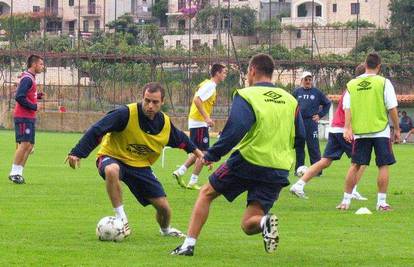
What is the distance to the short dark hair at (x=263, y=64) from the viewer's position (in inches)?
400

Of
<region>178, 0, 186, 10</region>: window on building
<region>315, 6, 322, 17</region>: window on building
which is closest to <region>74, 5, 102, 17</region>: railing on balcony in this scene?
<region>178, 0, 186, 10</region>: window on building

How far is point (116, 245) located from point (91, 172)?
11.3 metres

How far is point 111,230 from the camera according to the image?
1115 centimetres

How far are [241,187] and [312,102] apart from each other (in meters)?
10.7

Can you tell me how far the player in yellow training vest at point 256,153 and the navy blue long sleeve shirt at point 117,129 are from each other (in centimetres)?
112

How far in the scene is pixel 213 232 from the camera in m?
12.1

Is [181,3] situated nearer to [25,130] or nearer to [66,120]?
[66,120]

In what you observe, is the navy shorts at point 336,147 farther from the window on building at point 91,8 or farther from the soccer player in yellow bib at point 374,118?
the window on building at point 91,8

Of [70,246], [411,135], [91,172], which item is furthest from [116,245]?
[411,135]

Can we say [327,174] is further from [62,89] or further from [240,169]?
[62,89]

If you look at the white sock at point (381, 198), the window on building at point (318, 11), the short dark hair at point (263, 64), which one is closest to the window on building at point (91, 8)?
the window on building at point (318, 11)

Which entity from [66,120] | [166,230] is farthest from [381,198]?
[66,120]

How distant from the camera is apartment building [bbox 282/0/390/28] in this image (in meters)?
82.7

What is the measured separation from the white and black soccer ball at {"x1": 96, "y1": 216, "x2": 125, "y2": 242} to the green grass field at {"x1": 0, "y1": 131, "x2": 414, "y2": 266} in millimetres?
146
